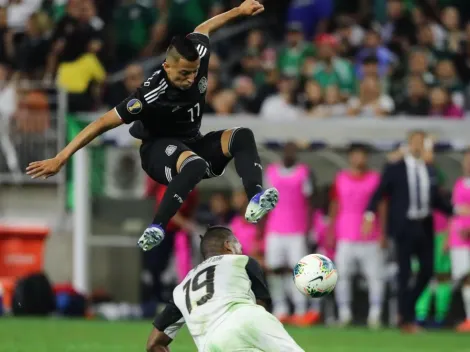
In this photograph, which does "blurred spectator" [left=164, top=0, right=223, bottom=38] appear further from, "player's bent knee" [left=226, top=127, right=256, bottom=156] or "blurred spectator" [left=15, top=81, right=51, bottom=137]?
"player's bent knee" [left=226, top=127, right=256, bottom=156]

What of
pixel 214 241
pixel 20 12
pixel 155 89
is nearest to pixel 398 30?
pixel 20 12

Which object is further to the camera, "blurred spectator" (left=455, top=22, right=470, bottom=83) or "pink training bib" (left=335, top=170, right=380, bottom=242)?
"blurred spectator" (left=455, top=22, right=470, bottom=83)

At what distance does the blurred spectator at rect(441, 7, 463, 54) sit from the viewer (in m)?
21.0

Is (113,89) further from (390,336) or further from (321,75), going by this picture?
(390,336)

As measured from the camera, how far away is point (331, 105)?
1944 cm

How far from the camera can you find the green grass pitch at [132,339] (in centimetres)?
1459

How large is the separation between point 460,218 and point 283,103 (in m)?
3.52

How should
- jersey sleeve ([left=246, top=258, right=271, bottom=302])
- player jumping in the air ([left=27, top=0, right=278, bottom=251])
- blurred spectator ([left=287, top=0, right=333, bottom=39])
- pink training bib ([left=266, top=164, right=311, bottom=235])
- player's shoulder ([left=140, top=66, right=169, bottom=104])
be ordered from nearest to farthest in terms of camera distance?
jersey sleeve ([left=246, top=258, right=271, bottom=302]) → player jumping in the air ([left=27, top=0, right=278, bottom=251]) → player's shoulder ([left=140, top=66, right=169, bottom=104]) → pink training bib ([left=266, top=164, right=311, bottom=235]) → blurred spectator ([left=287, top=0, right=333, bottom=39])

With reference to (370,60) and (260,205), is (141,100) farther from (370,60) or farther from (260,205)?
(370,60)

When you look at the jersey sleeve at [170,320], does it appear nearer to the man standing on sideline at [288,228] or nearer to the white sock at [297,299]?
the man standing on sideline at [288,228]

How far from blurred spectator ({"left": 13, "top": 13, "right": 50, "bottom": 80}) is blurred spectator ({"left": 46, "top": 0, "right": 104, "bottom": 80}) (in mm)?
222

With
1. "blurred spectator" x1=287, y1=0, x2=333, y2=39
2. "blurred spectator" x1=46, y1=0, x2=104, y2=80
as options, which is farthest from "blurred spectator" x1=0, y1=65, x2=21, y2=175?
"blurred spectator" x1=287, y1=0, x2=333, y2=39

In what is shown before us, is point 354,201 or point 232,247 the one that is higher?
point 232,247

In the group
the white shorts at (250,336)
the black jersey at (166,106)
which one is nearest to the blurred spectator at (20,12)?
the black jersey at (166,106)
